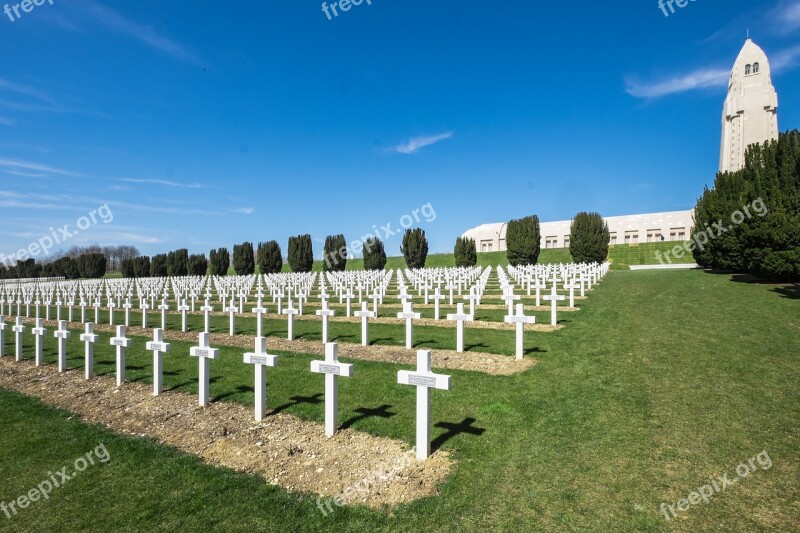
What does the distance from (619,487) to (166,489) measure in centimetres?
412

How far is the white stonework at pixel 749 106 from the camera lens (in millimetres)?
46000

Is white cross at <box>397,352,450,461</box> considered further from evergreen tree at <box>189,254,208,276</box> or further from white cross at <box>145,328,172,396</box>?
evergreen tree at <box>189,254,208,276</box>

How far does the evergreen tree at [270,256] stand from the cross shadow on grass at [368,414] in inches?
1904

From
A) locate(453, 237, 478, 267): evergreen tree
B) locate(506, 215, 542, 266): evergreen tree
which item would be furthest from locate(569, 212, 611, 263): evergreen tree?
locate(453, 237, 478, 267): evergreen tree

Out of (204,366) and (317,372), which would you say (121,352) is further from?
(317,372)

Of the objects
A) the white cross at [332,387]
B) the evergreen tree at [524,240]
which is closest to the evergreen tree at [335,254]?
the evergreen tree at [524,240]

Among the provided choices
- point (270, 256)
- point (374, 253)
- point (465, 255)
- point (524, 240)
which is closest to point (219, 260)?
point (270, 256)

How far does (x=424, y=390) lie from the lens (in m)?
4.55

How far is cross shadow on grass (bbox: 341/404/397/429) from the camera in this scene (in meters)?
5.53

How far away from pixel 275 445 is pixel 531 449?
282 centimetres

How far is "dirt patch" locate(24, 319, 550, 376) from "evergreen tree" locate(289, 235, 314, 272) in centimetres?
3887

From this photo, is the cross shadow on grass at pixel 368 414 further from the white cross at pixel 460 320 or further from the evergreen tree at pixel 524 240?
the evergreen tree at pixel 524 240

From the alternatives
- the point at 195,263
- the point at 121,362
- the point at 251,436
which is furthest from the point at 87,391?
the point at 195,263

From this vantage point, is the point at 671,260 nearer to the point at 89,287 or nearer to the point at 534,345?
the point at 534,345
